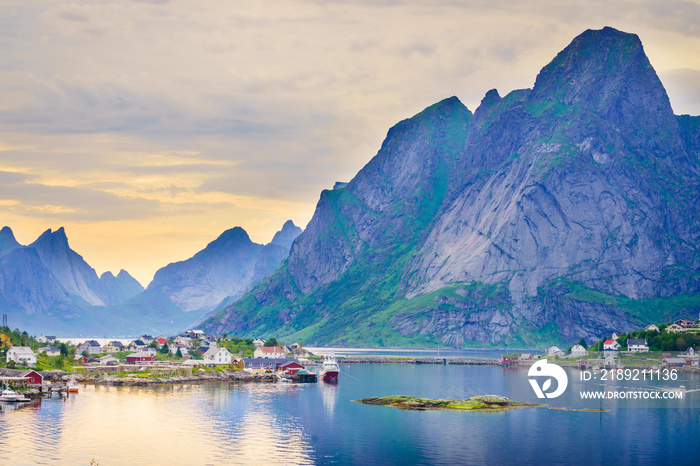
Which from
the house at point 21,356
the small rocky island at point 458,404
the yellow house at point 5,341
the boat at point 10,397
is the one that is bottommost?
the small rocky island at point 458,404

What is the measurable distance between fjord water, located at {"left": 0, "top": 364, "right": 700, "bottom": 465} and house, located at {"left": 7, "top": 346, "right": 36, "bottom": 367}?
32.5m

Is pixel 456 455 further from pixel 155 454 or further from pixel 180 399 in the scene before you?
pixel 180 399

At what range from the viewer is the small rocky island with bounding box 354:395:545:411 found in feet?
418

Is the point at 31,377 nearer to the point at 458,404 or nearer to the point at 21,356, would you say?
the point at 21,356

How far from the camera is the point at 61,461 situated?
82.9 metres

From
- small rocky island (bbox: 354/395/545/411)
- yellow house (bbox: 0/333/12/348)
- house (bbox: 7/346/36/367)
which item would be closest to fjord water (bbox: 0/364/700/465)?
small rocky island (bbox: 354/395/545/411)

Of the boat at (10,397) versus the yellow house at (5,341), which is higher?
the yellow house at (5,341)

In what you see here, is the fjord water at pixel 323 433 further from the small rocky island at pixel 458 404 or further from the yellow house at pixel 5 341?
the yellow house at pixel 5 341

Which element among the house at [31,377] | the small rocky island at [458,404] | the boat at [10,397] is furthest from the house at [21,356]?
the small rocky island at [458,404]

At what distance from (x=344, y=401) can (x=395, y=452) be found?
52.1 meters

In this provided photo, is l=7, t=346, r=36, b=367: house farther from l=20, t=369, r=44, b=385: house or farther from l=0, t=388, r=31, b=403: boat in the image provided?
l=0, t=388, r=31, b=403: boat

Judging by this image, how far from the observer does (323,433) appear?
10319 centimetres

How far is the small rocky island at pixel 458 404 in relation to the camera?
418ft

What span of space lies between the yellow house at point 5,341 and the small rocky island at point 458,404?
94.5m
